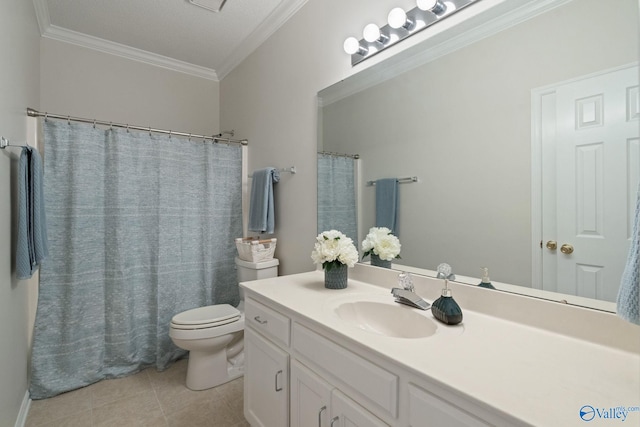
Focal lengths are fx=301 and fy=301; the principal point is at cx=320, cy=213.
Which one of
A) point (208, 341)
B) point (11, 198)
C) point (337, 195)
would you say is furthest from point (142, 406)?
point (337, 195)

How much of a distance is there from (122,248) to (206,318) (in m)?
0.80

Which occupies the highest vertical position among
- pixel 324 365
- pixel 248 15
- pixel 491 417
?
pixel 248 15

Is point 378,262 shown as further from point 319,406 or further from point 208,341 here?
point 208,341

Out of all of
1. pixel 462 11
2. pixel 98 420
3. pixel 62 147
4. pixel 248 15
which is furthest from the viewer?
pixel 248 15

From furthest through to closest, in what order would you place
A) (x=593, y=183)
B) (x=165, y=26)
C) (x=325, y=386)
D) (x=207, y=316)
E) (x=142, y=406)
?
(x=165, y=26) → (x=207, y=316) → (x=142, y=406) → (x=325, y=386) → (x=593, y=183)

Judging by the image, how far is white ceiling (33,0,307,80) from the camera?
2.12 m

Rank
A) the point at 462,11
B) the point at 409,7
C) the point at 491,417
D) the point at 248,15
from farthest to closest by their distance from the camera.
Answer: the point at 248,15 < the point at 409,7 < the point at 462,11 < the point at 491,417

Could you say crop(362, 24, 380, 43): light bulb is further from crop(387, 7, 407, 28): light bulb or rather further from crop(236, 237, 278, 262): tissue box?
crop(236, 237, 278, 262): tissue box

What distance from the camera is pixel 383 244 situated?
148 centimetres

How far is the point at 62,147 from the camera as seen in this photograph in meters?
1.97

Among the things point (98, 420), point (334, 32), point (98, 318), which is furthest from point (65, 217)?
point (334, 32)

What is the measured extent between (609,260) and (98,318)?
8.97 feet

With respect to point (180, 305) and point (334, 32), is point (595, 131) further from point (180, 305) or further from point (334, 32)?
point (180, 305)

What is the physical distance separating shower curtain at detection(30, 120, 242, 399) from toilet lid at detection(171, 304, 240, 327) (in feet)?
1.14
